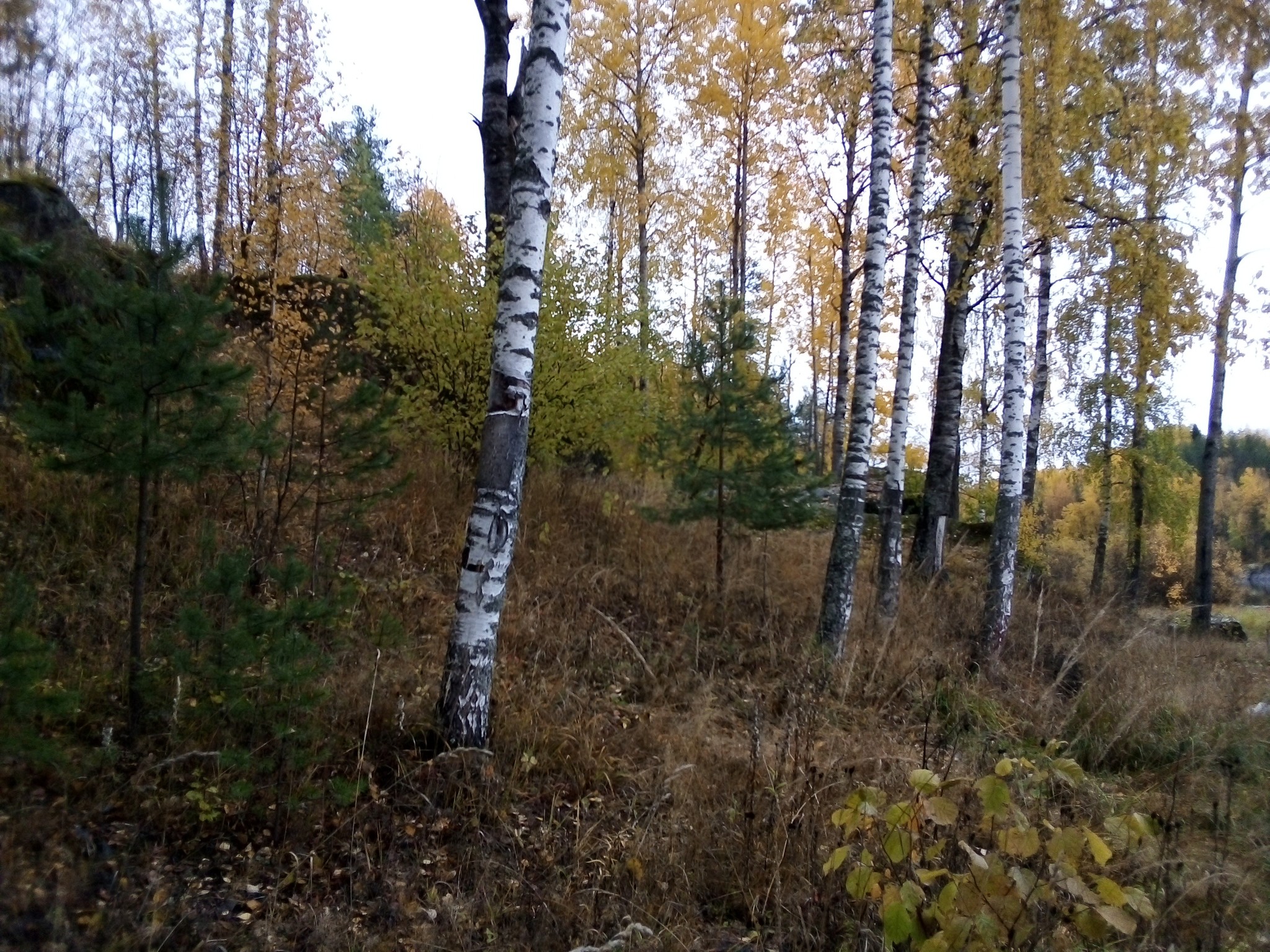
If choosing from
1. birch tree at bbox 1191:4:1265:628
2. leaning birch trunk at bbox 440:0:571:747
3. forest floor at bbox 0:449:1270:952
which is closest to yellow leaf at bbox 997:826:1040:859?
forest floor at bbox 0:449:1270:952

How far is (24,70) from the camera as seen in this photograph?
1509 cm

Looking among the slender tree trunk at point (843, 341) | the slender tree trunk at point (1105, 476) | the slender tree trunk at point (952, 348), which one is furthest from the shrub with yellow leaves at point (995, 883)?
the slender tree trunk at point (1105, 476)

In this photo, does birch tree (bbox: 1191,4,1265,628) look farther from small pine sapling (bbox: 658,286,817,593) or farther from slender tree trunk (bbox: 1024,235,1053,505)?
small pine sapling (bbox: 658,286,817,593)

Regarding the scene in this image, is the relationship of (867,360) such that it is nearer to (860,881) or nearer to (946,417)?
(946,417)

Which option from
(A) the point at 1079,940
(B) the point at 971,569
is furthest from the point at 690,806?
(B) the point at 971,569

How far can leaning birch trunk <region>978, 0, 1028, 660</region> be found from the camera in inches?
295

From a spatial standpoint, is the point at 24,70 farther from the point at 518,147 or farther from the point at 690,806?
the point at 690,806

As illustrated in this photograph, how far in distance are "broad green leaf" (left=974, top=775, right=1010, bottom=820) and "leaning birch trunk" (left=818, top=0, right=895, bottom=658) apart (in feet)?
15.8

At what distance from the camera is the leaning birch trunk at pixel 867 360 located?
7.28 m

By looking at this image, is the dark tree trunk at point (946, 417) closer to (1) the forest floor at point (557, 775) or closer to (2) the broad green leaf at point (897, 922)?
(1) the forest floor at point (557, 775)

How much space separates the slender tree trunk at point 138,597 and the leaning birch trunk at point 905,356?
650 centimetres

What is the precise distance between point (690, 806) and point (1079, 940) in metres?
1.86

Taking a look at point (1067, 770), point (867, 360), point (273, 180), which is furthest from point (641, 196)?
point (1067, 770)

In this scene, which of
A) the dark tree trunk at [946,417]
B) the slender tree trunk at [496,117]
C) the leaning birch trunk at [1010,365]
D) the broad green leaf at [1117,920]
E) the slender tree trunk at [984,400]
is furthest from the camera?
the slender tree trunk at [984,400]
